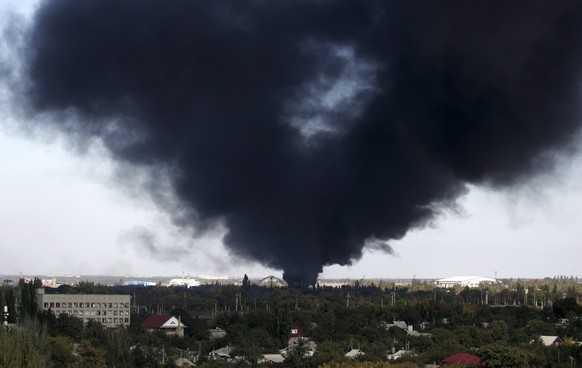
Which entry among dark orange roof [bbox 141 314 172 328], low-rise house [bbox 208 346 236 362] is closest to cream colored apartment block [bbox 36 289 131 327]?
dark orange roof [bbox 141 314 172 328]

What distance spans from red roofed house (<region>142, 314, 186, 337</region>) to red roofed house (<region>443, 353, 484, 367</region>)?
21218 millimetres

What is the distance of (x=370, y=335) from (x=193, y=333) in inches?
363

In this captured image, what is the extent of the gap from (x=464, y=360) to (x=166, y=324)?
2614 cm

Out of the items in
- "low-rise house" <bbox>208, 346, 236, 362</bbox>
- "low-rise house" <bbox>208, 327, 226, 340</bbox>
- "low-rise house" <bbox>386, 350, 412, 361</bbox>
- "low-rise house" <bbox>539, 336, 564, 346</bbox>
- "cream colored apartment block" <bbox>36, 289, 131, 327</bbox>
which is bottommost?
"low-rise house" <bbox>208, 346, 236, 362</bbox>

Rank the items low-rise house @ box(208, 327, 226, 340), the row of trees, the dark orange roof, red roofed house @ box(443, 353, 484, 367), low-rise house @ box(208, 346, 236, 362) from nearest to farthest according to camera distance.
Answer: the row of trees
red roofed house @ box(443, 353, 484, 367)
low-rise house @ box(208, 346, 236, 362)
low-rise house @ box(208, 327, 226, 340)
the dark orange roof

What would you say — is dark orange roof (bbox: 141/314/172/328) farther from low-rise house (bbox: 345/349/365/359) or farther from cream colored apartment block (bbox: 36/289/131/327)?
low-rise house (bbox: 345/349/365/359)

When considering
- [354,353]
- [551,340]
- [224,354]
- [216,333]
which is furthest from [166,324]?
[551,340]

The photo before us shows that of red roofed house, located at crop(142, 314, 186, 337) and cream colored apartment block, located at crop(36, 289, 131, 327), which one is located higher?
cream colored apartment block, located at crop(36, 289, 131, 327)

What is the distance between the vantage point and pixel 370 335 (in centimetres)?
5362

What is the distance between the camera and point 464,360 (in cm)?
3891

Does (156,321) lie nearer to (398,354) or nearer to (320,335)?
(320,335)

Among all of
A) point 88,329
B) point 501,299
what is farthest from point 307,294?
point 88,329

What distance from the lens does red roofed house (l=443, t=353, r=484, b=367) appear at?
37.8 m

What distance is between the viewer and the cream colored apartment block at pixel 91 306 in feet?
235
